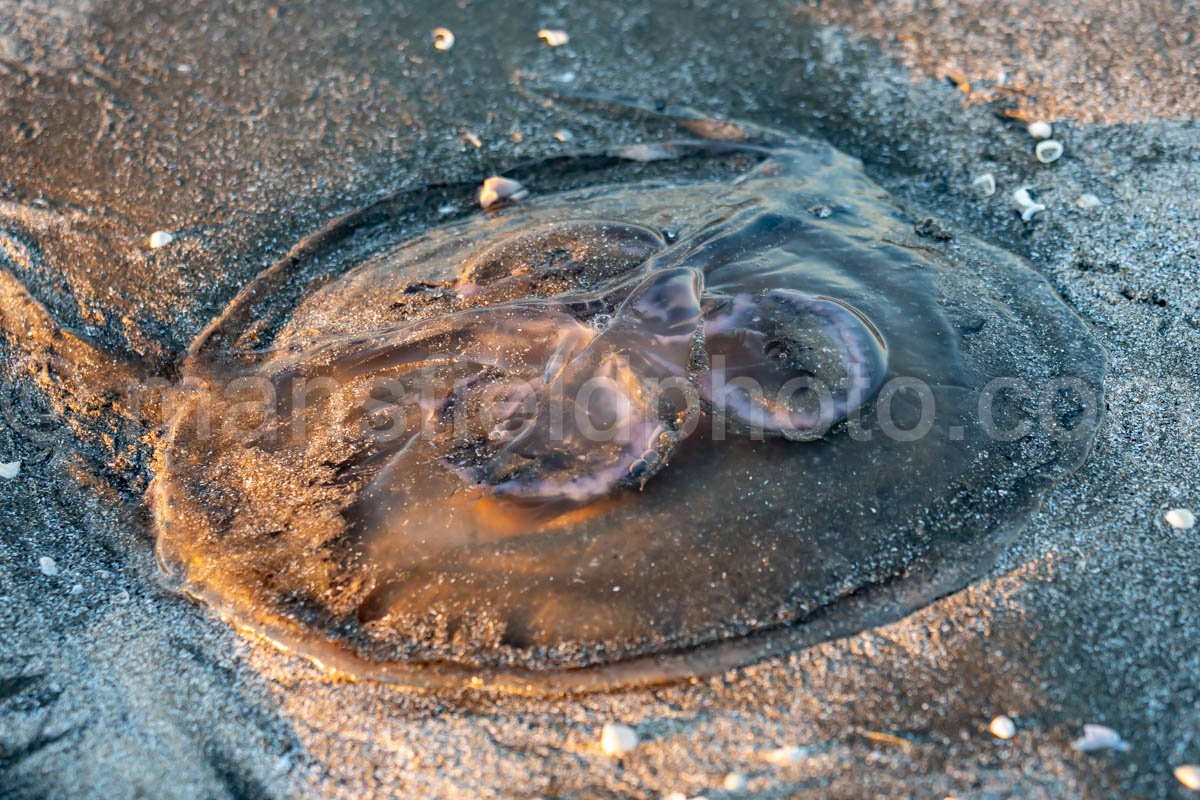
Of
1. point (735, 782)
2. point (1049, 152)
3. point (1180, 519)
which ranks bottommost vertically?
point (735, 782)

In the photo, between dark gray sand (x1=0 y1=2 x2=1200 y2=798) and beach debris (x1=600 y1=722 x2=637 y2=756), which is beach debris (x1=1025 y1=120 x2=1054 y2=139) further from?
beach debris (x1=600 y1=722 x2=637 y2=756)

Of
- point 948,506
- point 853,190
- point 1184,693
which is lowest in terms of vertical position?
point 1184,693

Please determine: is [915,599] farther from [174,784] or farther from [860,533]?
[174,784]

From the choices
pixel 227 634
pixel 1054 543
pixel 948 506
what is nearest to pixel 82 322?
pixel 227 634

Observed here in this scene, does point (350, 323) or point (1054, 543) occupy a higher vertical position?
point (350, 323)

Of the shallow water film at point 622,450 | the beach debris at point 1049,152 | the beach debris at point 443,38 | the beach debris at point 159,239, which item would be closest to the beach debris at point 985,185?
the beach debris at point 1049,152

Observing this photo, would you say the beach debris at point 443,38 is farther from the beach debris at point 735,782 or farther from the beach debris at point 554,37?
the beach debris at point 735,782

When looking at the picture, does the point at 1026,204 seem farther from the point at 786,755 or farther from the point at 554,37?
the point at 786,755

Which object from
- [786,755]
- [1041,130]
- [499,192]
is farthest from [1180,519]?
[499,192]
